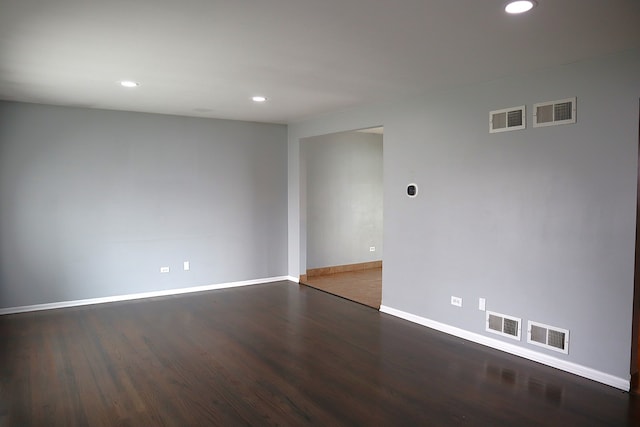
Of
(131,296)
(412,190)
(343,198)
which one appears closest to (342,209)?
(343,198)

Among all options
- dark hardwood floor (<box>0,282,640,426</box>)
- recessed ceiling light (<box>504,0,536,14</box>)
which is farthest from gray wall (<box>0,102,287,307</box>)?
recessed ceiling light (<box>504,0,536,14</box>)

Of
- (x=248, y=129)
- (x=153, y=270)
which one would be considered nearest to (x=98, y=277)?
(x=153, y=270)

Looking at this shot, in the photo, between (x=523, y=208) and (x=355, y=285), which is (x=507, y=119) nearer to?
(x=523, y=208)

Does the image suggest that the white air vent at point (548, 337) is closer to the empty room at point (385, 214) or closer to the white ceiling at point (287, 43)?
the empty room at point (385, 214)

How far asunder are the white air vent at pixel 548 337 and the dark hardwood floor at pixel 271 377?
182 millimetres

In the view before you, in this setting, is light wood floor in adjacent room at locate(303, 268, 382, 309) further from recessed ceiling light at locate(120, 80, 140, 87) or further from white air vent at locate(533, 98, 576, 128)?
recessed ceiling light at locate(120, 80, 140, 87)

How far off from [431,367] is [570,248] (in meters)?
1.45

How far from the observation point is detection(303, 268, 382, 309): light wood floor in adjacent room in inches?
232

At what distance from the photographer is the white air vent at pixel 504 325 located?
3.86m

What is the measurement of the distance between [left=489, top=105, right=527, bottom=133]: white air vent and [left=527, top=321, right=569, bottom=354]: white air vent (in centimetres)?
169

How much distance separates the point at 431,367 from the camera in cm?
360

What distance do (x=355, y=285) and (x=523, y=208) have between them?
3334mm

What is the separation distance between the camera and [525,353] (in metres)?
3.80

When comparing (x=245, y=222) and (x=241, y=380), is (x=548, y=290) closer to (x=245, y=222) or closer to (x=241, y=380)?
(x=241, y=380)
